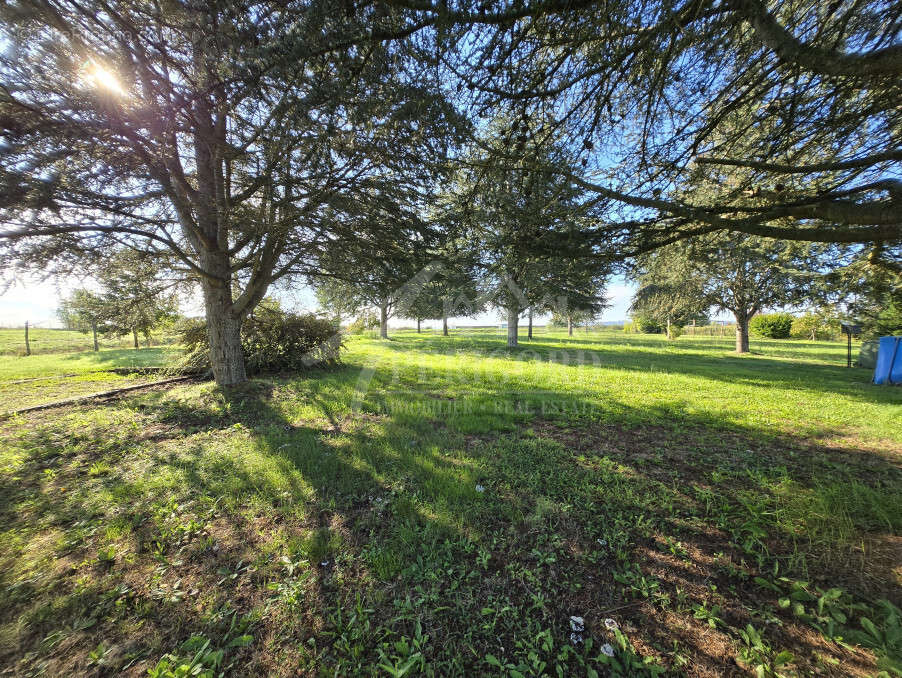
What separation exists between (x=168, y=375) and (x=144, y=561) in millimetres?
8770

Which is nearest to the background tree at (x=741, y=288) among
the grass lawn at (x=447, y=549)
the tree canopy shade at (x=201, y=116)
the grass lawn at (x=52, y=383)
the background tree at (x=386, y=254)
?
the background tree at (x=386, y=254)

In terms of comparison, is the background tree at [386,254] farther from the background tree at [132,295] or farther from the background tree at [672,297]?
the background tree at [672,297]

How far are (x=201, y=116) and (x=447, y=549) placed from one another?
5977 mm

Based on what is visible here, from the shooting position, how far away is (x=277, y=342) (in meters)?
9.48

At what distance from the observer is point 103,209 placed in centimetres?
447

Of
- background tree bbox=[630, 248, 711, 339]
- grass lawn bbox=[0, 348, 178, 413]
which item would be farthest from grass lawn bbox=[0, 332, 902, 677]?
background tree bbox=[630, 248, 711, 339]

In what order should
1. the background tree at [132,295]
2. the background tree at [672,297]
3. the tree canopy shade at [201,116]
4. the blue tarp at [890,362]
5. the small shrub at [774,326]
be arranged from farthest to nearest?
the small shrub at [774,326], the background tree at [672,297], the blue tarp at [890,362], the background tree at [132,295], the tree canopy shade at [201,116]

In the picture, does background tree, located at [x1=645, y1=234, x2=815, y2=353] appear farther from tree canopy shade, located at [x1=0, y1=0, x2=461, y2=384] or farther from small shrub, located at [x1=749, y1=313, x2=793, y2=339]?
small shrub, located at [x1=749, y1=313, x2=793, y2=339]

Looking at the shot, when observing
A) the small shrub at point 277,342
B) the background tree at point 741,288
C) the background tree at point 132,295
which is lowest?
the small shrub at point 277,342

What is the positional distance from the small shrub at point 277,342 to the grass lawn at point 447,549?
416cm

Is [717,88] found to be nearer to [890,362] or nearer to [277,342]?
[277,342]

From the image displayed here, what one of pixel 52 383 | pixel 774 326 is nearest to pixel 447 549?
pixel 52 383

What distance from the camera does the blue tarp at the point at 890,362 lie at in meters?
8.71

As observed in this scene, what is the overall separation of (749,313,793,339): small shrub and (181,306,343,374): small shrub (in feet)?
156
